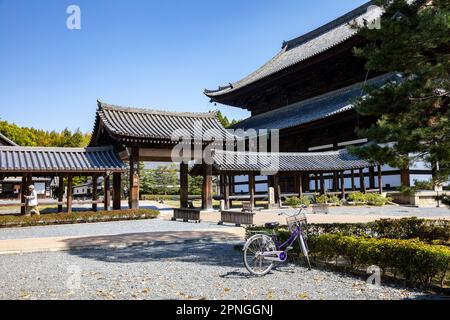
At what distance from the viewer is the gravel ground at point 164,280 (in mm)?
5016

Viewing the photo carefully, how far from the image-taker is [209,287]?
17.6 feet

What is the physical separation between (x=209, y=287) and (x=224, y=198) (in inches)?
589

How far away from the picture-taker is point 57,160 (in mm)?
16188

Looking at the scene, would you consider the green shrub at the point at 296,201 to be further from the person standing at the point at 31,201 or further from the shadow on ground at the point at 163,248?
the person standing at the point at 31,201

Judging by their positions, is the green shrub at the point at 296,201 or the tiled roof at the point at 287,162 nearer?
the tiled roof at the point at 287,162

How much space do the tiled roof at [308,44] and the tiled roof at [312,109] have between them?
3.04 m

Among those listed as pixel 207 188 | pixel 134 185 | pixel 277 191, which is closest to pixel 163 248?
pixel 134 185

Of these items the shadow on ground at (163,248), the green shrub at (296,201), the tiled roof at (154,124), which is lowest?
the shadow on ground at (163,248)

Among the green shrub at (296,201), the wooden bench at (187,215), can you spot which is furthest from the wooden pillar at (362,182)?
the wooden bench at (187,215)

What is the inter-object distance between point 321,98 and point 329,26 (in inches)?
362

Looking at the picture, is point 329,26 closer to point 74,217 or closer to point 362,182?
point 362,182

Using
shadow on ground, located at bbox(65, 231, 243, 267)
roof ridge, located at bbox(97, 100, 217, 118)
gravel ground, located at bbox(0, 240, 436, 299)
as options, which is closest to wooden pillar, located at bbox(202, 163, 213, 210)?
roof ridge, located at bbox(97, 100, 217, 118)

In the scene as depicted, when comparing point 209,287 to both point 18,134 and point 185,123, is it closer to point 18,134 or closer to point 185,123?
point 185,123
